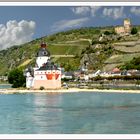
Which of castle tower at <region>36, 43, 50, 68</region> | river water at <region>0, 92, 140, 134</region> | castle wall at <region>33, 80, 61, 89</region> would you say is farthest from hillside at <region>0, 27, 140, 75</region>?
river water at <region>0, 92, 140, 134</region>

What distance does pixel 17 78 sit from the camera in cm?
1794

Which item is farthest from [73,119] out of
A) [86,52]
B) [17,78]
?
[86,52]

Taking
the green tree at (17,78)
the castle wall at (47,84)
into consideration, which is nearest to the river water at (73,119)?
the green tree at (17,78)

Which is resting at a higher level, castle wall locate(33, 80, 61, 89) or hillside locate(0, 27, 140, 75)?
hillside locate(0, 27, 140, 75)

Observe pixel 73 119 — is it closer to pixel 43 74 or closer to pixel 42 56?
pixel 42 56

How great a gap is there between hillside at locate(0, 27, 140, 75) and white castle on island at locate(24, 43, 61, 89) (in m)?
0.20

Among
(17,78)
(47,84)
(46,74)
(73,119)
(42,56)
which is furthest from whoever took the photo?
(46,74)

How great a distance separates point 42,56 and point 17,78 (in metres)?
1.00

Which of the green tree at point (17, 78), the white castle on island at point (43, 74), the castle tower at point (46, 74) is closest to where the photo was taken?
the green tree at point (17, 78)

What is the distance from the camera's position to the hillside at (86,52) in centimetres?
1758

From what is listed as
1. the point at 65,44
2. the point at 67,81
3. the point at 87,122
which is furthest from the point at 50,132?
the point at 65,44

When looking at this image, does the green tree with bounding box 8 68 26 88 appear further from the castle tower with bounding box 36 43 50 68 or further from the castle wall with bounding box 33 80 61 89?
the castle tower with bounding box 36 43 50 68

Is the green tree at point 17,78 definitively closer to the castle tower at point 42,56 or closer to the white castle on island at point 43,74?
the white castle on island at point 43,74

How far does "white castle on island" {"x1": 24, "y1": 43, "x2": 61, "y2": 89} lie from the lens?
1782 cm
